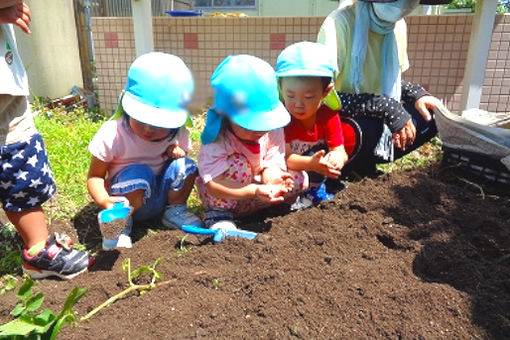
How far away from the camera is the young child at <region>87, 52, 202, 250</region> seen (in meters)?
1.76

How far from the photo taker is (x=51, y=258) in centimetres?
175

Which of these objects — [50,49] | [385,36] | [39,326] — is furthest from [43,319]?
[50,49]

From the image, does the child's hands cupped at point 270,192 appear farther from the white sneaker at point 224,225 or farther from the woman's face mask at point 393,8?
the woman's face mask at point 393,8

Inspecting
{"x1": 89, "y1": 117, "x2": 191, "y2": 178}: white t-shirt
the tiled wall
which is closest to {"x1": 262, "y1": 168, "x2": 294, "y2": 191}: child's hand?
{"x1": 89, "y1": 117, "x2": 191, "y2": 178}: white t-shirt

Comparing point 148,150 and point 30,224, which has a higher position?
point 148,150

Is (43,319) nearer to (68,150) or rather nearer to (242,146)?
(242,146)

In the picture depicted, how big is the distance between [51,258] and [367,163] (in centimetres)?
183

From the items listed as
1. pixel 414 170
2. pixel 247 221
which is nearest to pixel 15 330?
pixel 247 221

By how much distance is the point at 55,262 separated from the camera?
175 centimetres

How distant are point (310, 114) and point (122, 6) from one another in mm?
5991

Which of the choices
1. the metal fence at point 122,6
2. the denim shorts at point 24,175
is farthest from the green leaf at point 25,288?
the metal fence at point 122,6

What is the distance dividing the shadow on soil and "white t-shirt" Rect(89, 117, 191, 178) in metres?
1.09

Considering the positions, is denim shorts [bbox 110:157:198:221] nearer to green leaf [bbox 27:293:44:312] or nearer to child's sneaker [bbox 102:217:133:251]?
child's sneaker [bbox 102:217:133:251]

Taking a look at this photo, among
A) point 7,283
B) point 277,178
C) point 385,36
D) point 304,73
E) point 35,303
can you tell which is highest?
point 385,36
